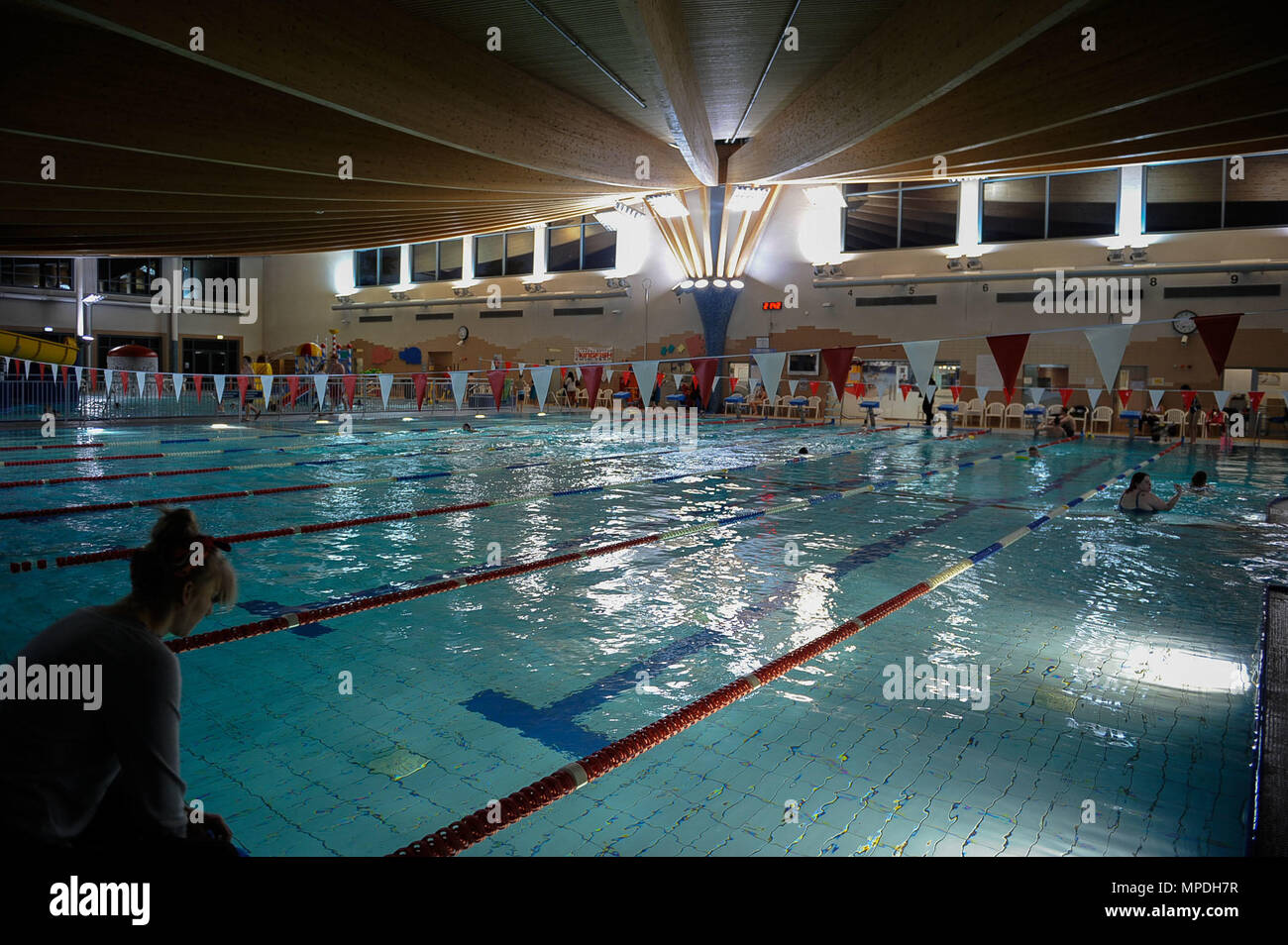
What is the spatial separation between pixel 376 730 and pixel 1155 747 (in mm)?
2983

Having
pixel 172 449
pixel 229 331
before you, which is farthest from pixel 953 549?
pixel 229 331

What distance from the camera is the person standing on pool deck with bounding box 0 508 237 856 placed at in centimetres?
143

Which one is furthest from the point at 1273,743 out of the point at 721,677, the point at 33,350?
the point at 33,350

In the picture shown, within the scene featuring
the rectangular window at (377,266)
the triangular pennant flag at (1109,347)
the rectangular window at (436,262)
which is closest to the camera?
the triangular pennant flag at (1109,347)

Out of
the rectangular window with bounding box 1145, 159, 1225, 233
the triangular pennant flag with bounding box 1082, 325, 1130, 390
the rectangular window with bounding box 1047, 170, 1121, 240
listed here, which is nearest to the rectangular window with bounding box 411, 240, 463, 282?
the rectangular window with bounding box 1047, 170, 1121, 240

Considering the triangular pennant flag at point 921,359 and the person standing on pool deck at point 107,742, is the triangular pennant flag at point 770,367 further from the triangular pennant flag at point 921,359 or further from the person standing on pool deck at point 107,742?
the person standing on pool deck at point 107,742

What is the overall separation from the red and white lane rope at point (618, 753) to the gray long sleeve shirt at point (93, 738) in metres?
0.87

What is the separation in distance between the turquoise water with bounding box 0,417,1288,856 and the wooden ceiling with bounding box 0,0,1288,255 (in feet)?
12.2

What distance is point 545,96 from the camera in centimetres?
980

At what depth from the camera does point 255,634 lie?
4074mm

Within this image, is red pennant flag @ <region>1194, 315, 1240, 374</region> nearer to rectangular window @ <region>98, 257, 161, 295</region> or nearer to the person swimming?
the person swimming

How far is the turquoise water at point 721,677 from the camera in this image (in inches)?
98.6

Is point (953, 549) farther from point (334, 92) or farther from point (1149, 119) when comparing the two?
point (334, 92)

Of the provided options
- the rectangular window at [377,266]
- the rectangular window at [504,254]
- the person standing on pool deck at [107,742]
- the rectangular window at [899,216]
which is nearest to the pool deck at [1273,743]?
the person standing on pool deck at [107,742]
